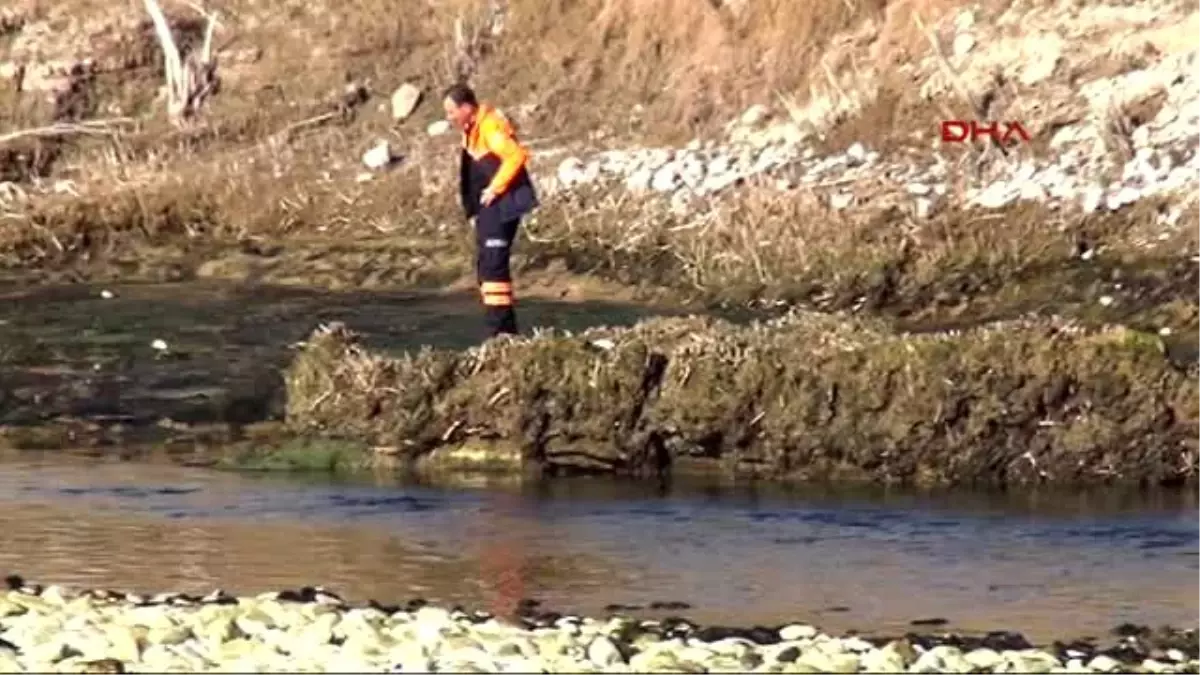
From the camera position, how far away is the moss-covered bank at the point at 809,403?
17.3 m

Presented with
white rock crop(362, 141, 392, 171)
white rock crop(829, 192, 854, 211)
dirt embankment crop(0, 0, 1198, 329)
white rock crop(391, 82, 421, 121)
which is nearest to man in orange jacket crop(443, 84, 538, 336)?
dirt embankment crop(0, 0, 1198, 329)

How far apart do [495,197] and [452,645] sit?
9088 millimetres

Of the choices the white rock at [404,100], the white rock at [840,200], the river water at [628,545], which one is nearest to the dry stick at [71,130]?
the white rock at [404,100]

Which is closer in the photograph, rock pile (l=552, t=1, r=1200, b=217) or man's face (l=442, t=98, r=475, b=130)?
man's face (l=442, t=98, r=475, b=130)

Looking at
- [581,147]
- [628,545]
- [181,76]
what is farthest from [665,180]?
[628,545]

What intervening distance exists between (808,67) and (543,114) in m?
2.61

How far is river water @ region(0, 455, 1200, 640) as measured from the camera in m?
13.6

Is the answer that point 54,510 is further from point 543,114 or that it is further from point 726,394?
point 543,114

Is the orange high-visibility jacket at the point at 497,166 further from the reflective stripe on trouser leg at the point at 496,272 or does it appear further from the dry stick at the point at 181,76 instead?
the dry stick at the point at 181,76

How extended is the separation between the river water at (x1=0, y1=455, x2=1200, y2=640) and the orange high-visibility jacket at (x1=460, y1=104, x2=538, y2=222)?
302 cm

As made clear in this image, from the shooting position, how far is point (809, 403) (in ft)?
57.9

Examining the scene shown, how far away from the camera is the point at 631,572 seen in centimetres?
1438

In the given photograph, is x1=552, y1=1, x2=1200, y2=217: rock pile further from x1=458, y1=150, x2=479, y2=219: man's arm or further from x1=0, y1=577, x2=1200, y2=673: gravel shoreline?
x1=0, y1=577, x2=1200, y2=673: gravel shoreline

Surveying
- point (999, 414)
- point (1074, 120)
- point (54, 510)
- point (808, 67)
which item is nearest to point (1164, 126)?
point (1074, 120)
